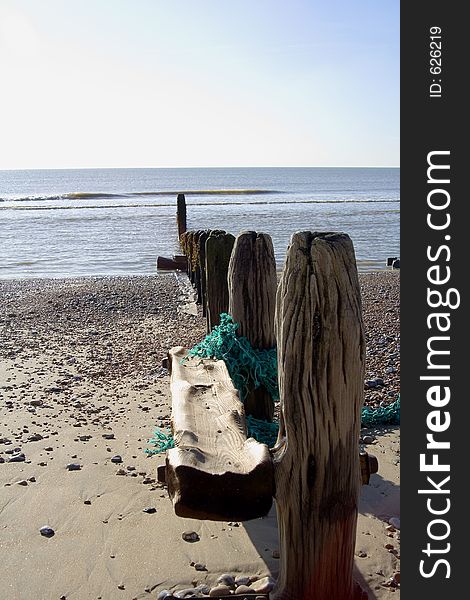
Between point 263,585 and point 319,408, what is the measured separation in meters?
1.32

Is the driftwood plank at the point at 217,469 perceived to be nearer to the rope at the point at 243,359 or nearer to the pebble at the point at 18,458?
the rope at the point at 243,359

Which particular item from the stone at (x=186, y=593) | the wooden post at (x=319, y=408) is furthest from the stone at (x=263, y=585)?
the wooden post at (x=319, y=408)

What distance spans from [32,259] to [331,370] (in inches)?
735

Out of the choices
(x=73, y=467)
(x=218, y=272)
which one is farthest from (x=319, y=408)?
(x=73, y=467)

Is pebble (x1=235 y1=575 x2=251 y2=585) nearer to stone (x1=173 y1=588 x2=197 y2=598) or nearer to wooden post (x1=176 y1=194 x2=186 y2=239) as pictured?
stone (x1=173 y1=588 x2=197 y2=598)

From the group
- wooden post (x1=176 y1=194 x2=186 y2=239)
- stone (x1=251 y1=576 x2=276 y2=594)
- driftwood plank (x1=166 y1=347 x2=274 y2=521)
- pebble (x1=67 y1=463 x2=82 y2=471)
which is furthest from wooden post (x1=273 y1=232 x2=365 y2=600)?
wooden post (x1=176 y1=194 x2=186 y2=239)

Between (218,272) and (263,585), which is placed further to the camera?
(218,272)

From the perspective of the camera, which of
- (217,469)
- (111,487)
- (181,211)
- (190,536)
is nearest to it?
(217,469)

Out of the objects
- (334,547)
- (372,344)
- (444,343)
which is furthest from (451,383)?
(372,344)

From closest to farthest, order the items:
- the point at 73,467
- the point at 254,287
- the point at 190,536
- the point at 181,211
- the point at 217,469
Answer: the point at 217,469, the point at 190,536, the point at 254,287, the point at 73,467, the point at 181,211

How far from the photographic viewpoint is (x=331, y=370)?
2.62 metres

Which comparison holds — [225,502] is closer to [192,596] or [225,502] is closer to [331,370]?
[331,370]

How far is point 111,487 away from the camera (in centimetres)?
465

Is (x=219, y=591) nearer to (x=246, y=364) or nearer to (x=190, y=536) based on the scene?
(x=190, y=536)
